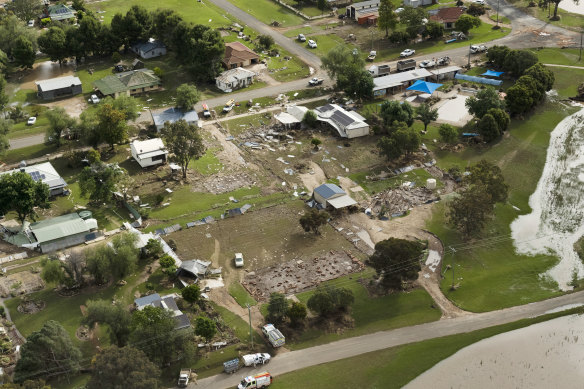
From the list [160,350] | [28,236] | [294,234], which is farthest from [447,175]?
[28,236]

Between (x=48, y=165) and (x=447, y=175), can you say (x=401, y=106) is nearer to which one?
(x=447, y=175)

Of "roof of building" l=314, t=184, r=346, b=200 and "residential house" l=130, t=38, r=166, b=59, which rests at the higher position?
"residential house" l=130, t=38, r=166, b=59

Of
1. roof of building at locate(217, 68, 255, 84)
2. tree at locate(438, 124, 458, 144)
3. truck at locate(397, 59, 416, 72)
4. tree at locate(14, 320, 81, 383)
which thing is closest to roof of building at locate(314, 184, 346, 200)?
tree at locate(438, 124, 458, 144)

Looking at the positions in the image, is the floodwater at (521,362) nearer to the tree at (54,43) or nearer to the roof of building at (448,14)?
the roof of building at (448,14)

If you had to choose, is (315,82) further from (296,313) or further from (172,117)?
(296,313)

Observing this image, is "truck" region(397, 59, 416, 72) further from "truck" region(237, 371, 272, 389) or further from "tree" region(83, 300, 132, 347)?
"tree" region(83, 300, 132, 347)
